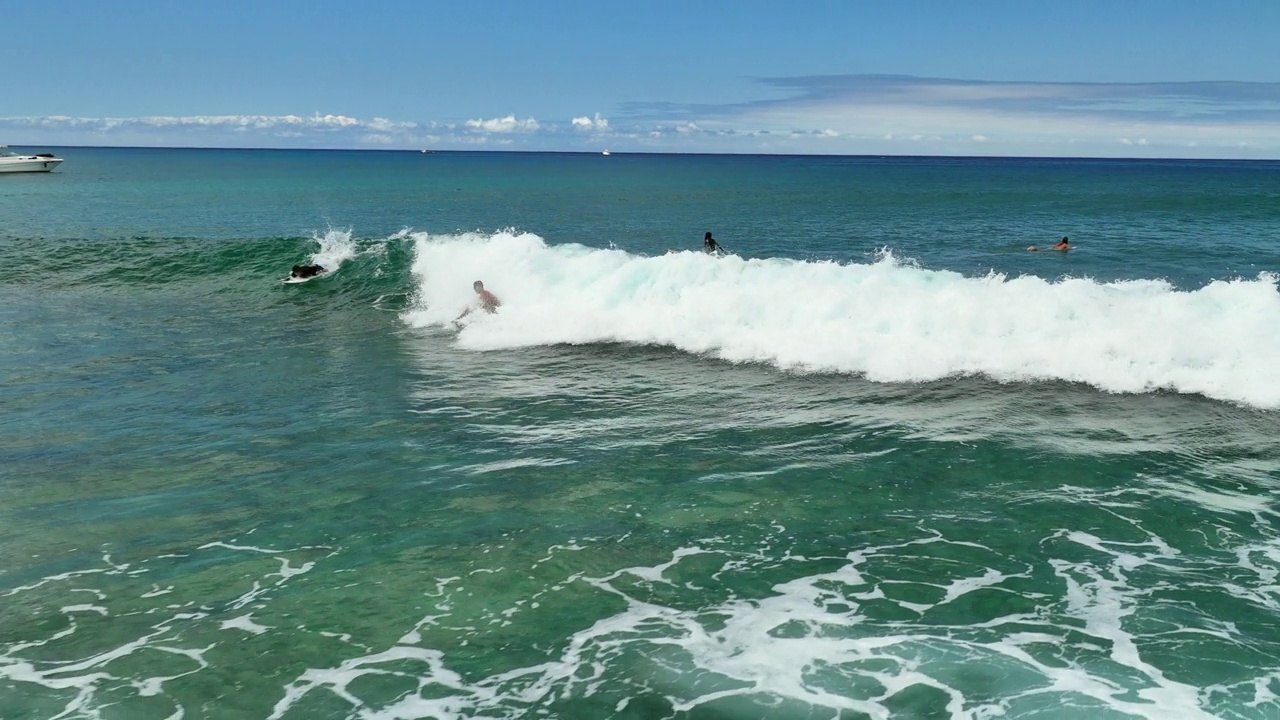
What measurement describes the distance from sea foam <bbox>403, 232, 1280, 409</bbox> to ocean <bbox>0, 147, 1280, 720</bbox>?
10 cm

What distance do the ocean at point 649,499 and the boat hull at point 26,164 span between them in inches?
3887

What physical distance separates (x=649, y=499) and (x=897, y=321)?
35.2ft

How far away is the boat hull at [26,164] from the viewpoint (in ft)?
349

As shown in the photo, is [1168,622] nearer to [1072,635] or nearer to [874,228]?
[1072,635]

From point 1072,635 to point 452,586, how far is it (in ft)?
20.1

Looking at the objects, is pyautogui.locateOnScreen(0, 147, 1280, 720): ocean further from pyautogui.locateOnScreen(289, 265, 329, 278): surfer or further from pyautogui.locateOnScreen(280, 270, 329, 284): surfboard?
pyautogui.locateOnScreen(289, 265, 329, 278): surfer

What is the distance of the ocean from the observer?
312 inches

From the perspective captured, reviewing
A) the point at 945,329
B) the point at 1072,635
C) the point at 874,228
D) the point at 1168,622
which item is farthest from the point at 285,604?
the point at 874,228

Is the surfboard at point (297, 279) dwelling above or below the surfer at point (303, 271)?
below

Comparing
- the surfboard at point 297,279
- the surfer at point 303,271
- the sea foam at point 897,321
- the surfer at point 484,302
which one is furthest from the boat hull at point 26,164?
the surfer at point 484,302

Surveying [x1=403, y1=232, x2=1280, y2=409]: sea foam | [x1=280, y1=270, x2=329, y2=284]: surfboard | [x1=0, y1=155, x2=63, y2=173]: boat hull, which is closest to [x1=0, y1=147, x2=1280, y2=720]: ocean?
[x1=403, y1=232, x2=1280, y2=409]: sea foam

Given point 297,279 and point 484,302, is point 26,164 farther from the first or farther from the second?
point 484,302

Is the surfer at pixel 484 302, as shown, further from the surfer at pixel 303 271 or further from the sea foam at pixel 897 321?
the surfer at pixel 303 271

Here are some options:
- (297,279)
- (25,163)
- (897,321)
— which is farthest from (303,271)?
(25,163)
